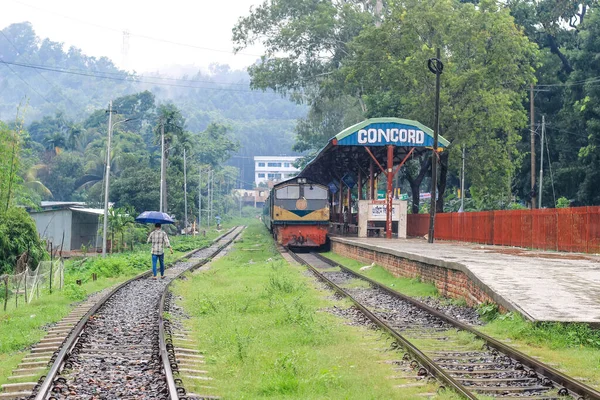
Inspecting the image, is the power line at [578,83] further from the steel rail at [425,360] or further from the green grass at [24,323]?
the steel rail at [425,360]

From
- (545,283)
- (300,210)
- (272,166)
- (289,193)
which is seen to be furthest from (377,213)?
(272,166)

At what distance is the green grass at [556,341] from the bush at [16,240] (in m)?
18.2

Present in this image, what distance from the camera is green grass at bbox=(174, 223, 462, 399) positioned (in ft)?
24.7

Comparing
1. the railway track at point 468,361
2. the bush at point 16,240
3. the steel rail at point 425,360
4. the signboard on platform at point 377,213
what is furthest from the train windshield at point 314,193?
the steel rail at point 425,360

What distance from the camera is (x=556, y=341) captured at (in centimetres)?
946

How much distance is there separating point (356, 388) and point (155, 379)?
6.94ft

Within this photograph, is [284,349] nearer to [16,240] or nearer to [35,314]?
[35,314]

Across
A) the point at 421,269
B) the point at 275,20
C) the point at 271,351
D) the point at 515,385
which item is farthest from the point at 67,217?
the point at 515,385

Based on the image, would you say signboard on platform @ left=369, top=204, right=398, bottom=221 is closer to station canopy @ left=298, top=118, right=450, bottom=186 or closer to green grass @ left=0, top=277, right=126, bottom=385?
station canopy @ left=298, top=118, right=450, bottom=186

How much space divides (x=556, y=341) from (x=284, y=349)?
3490 millimetres

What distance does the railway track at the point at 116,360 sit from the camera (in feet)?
23.9

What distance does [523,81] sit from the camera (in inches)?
1518

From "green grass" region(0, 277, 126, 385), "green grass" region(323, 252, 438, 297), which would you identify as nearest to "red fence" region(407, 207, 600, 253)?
"green grass" region(323, 252, 438, 297)

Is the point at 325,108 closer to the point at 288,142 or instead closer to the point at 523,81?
the point at 523,81
